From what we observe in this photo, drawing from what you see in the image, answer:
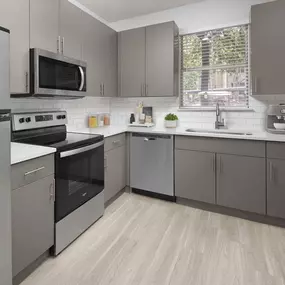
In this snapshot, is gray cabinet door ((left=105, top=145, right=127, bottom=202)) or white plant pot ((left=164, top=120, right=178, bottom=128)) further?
white plant pot ((left=164, top=120, right=178, bottom=128))

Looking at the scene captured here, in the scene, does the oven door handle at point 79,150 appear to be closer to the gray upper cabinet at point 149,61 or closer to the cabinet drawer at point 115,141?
the cabinet drawer at point 115,141

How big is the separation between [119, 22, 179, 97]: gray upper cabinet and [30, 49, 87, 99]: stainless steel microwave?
87 centimetres

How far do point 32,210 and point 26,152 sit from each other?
1.28 ft

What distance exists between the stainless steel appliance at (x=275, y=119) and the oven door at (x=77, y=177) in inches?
73.7

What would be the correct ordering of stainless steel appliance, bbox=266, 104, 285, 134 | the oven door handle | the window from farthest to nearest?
the window → stainless steel appliance, bbox=266, 104, 285, 134 → the oven door handle

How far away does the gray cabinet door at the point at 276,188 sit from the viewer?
2.28m

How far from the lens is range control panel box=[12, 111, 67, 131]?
200 centimetres

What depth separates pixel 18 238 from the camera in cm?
149

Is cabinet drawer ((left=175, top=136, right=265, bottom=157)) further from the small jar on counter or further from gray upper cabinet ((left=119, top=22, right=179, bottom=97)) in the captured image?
the small jar on counter

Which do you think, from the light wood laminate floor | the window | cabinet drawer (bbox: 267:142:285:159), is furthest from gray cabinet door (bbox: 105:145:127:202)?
cabinet drawer (bbox: 267:142:285:159)

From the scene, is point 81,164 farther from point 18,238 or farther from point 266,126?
point 266,126

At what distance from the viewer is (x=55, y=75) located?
7.07 ft

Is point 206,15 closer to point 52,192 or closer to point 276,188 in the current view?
point 276,188

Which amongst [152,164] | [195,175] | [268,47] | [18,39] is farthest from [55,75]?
[268,47]
